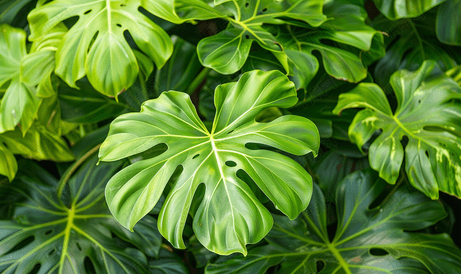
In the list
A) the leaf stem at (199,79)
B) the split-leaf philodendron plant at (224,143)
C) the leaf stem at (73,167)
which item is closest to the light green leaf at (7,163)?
the split-leaf philodendron plant at (224,143)

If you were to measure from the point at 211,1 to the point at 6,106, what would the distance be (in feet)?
2.13

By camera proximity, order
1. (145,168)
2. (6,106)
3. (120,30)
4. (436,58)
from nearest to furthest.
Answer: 1. (145,168)
2. (120,30)
3. (6,106)
4. (436,58)

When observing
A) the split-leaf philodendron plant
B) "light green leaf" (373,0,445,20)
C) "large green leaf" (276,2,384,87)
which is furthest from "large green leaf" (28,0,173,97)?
"light green leaf" (373,0,445,20)

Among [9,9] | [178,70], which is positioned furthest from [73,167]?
[9,9]

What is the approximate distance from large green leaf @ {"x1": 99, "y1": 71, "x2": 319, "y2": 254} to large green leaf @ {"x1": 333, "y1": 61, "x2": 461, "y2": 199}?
30cm

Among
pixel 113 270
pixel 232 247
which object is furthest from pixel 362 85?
pixel 113 270

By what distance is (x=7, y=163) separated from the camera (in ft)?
3.15

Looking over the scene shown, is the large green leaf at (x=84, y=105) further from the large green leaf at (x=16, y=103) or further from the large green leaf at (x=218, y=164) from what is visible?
the large green leaf at (x=218, y=164)

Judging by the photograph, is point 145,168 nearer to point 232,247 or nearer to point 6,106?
point 232,247

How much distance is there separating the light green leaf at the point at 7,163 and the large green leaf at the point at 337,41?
832mm

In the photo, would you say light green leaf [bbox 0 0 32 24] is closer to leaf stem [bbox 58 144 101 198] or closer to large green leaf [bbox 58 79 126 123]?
large green leaf [bbox 58 79 126 123]

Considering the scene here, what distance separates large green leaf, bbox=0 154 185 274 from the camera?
91 cm

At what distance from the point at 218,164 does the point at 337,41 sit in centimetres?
54

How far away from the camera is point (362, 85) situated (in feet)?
3.35
